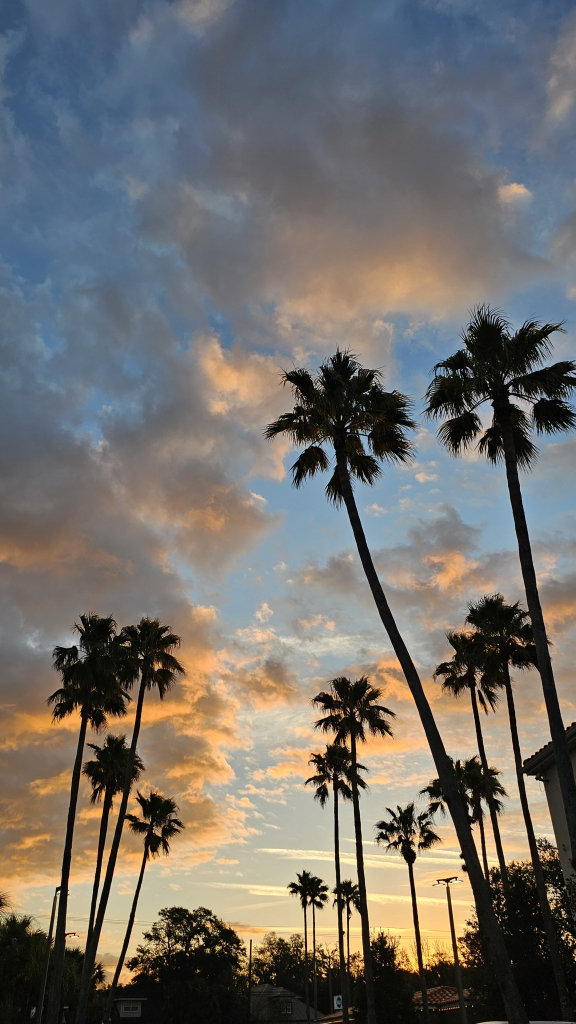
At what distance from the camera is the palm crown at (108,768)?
1500 inches

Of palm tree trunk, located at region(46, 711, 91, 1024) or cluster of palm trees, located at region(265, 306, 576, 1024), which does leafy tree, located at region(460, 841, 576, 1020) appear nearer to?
cluster of palm trees, located at region(265, 306, 576, 1024)

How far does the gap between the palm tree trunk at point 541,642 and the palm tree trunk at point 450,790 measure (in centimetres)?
201

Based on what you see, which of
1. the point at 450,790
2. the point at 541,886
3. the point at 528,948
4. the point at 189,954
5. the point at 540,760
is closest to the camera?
the point at 450,790

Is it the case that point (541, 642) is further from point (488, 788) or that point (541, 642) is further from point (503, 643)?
point (488, 788)

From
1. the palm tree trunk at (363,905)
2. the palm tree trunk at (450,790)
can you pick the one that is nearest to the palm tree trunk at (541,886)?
the palm tree trunk at (450,790)

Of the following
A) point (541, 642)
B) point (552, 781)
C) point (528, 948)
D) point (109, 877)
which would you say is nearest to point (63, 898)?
point (109, 877)

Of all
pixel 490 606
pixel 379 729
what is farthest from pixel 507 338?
pixel 379 729

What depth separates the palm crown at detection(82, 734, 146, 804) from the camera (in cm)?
3809

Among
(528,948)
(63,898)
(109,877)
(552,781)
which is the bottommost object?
(528,948)

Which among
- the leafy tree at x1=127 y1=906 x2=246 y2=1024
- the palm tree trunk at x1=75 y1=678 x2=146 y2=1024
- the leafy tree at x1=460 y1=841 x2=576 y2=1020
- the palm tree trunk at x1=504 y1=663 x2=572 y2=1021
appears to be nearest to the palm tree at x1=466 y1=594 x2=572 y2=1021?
the palm tree trunk at x1=504 y1=663 x2=572 y2=1021

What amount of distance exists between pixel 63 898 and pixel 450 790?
2184 cm

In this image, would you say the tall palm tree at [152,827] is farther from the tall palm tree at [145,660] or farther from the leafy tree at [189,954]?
the leafy tree at [189,954]

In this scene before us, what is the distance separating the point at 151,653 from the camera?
37312 mm

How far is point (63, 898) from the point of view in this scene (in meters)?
29.2
